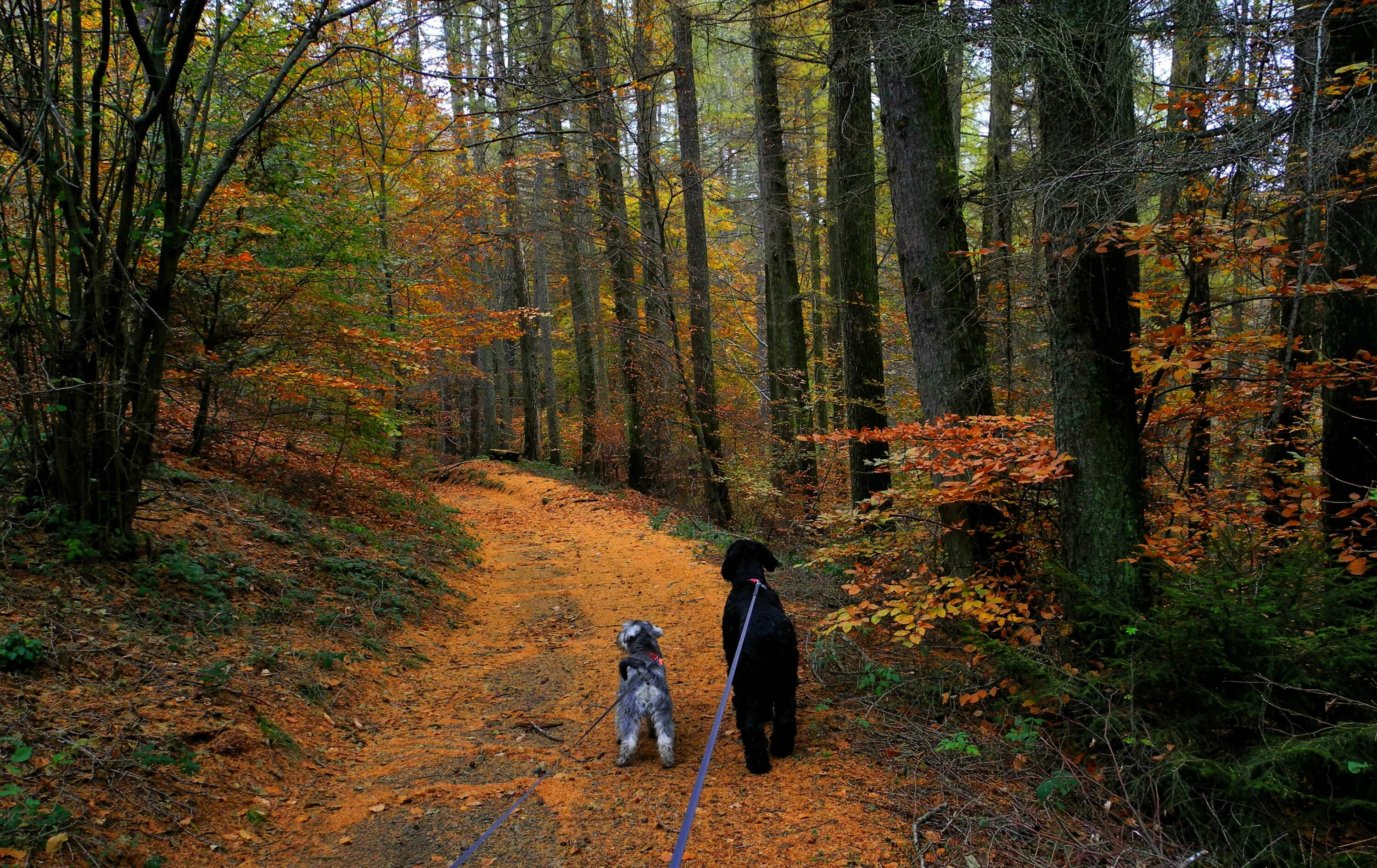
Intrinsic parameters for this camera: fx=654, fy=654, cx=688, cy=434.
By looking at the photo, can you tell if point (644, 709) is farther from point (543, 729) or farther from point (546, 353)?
point (546, 353)

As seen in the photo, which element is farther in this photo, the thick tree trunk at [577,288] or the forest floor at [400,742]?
the thick tree trunk at [577,288]

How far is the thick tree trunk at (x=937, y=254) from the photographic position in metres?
5.51

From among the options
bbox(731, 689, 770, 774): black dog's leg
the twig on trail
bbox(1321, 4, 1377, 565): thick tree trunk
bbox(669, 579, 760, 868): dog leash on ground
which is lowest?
the twig on trail

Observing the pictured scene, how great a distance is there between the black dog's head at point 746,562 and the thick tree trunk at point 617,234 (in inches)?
337

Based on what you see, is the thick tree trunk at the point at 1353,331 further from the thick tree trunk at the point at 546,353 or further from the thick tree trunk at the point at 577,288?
the thick tree trunk at the point at 546,353

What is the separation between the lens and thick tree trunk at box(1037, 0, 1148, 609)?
13.7 ft

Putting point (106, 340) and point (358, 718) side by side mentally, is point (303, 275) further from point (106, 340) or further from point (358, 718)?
point (358, 718)

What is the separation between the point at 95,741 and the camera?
3.33 metres

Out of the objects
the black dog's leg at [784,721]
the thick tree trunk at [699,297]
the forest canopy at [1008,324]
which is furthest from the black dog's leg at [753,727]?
the thick tree trunk at [699,297]

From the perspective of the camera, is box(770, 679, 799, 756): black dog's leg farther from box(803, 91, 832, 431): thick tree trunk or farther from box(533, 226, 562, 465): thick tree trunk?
box(533, 226, 562, 465): thick tree trunk

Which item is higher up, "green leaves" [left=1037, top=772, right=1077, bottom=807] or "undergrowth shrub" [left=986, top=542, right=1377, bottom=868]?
"undergrowth shrub" [left=986, top=542, right=1377, bottom=868]

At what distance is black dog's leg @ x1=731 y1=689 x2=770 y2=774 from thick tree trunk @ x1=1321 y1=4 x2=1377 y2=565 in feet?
12.3

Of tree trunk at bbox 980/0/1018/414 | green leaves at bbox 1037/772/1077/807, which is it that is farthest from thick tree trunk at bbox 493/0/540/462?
green leaves at bbox 1037/772/1077/807

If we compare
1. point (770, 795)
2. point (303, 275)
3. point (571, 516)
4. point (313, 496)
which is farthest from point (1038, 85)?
point (571, 516)
